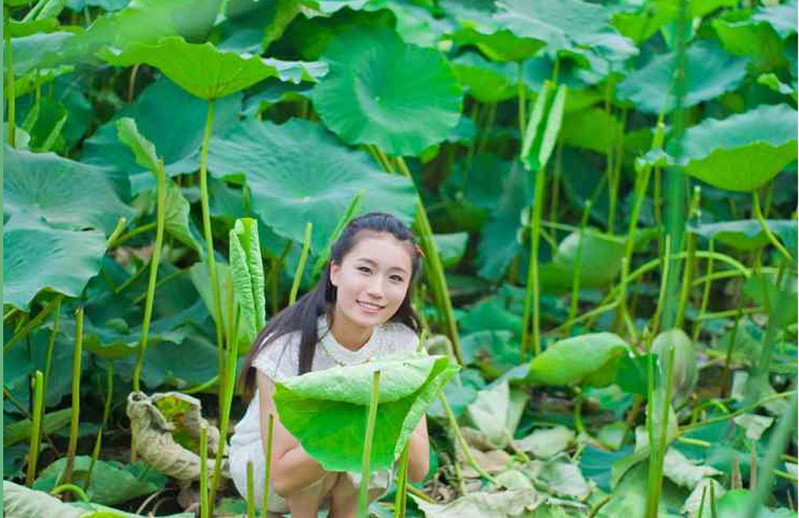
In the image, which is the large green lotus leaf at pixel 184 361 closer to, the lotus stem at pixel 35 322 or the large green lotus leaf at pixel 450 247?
the lotus stem at pixel 35 322

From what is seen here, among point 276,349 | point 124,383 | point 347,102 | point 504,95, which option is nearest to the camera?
point 276,349

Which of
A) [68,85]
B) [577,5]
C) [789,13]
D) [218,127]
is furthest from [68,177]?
[789,13]

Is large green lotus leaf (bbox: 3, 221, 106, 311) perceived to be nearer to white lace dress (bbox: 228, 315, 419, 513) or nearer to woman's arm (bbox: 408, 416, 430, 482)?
white lace dress (bbox: 228, 315, 419, 513)

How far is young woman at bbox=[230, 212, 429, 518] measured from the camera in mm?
1415

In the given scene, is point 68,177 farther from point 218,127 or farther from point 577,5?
point 577,5

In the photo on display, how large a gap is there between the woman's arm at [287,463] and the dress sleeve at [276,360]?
3 cm

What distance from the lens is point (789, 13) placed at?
250cm

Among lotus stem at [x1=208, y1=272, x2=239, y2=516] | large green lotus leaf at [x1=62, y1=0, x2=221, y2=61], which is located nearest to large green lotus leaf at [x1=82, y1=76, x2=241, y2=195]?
large green lotus leaf at [x1=62, y1=0, x2=221, y2=61]

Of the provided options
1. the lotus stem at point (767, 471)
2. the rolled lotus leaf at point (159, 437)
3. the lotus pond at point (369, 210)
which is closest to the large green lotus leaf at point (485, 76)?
the lotus pond at point (369, 210)

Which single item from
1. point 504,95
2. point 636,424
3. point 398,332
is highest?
point 398,332

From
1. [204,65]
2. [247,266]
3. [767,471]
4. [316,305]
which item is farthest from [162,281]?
[767,471]

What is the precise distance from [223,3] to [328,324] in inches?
36.5

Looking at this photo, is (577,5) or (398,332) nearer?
(398,332)

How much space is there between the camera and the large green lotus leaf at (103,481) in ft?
5.64
